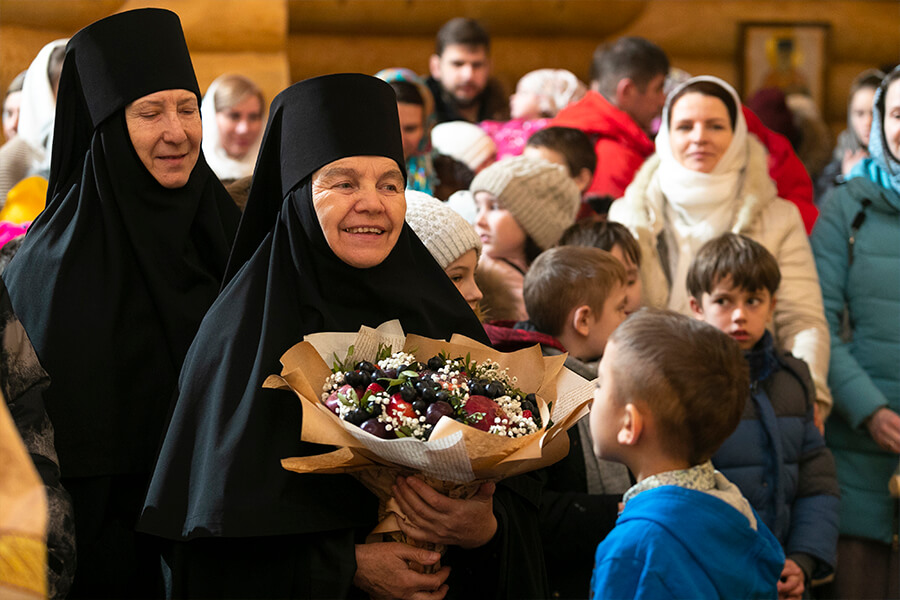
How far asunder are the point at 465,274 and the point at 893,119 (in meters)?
2.32

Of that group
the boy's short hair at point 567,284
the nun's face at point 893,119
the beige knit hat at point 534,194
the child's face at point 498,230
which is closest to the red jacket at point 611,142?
the beige knit hat at point 534,194

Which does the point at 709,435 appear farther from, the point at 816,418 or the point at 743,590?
the point at 816,418

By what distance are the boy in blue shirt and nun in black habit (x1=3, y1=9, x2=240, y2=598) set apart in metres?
1.21

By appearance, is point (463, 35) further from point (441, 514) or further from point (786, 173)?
point (441, 514)

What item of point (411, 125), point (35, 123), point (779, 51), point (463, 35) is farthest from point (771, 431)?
point (779, 51)

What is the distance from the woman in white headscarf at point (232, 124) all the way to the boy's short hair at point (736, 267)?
10.0 ft

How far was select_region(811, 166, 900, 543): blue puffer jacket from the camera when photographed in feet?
13.7

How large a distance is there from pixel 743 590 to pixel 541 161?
2516 mm

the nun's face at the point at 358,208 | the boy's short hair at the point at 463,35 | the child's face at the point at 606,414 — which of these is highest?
the boy's short hair at the point at 463,35

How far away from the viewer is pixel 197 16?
818 cm

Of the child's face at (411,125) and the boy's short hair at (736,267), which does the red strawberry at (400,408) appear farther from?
the child's face at (411,125)

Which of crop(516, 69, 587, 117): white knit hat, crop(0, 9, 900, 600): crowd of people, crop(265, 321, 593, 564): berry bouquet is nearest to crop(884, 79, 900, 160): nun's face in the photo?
crop(0, 9, 900, 600): crowd of people

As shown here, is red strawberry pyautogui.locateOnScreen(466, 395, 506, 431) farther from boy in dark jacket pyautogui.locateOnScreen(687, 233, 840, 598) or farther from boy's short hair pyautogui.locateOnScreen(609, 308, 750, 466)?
boy in dark jacket pyautogui.locateOnScreen(687, 233, 840, 598)

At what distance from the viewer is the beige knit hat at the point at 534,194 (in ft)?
13.9
